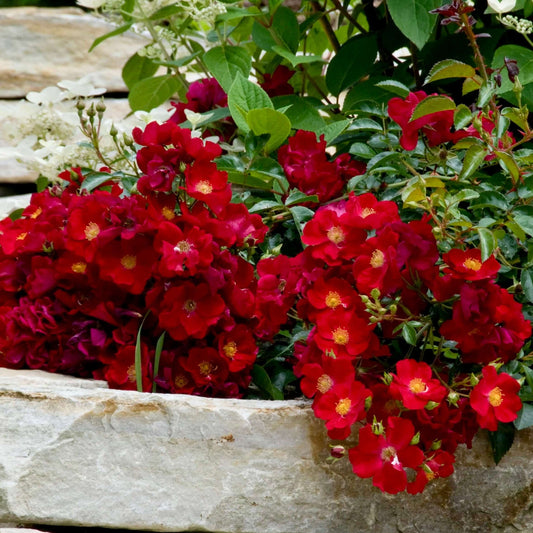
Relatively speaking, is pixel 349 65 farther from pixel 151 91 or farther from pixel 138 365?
pixel 138 365

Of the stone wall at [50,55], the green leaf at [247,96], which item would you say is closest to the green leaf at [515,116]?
the green leaf at [247,96]

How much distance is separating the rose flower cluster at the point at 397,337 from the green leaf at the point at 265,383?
4.7 inches

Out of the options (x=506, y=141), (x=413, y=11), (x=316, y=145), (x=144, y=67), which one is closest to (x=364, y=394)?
(x=506, y=141)

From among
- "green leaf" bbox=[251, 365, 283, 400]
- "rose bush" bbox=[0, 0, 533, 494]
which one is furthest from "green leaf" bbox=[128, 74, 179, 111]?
"green leaf" bbox=[251, 365, 283, 400]

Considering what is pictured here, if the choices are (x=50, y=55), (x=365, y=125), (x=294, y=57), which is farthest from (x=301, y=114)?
(x=50, y=55)

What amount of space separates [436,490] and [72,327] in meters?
0.62

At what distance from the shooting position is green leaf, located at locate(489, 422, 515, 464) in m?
1.15

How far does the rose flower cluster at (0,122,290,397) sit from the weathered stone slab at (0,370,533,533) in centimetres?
11

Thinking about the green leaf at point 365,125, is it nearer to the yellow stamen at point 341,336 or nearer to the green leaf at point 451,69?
the green leaf at point 451,69

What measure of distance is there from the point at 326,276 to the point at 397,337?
5.6 inches

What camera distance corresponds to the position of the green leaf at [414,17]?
1.49 metres

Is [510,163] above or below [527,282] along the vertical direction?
above

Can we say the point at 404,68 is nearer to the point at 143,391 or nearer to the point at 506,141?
the point at 506,141

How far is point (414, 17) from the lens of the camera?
59.3 inches
